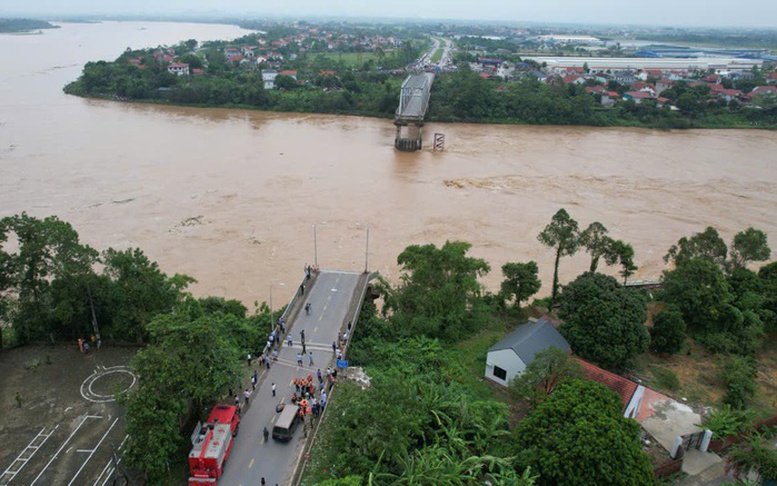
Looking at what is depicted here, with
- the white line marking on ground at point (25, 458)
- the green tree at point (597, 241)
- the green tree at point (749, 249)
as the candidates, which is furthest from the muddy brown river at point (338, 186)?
the white line marking on ground at point (25, 458)

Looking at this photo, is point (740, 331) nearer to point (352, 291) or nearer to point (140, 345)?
point (352, 291)

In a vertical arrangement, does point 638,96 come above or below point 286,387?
above

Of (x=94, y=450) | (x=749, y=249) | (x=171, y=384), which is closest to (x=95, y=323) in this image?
(x=94, y=450)

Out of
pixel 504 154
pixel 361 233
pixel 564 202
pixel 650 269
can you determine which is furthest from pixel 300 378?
pixel 504 154

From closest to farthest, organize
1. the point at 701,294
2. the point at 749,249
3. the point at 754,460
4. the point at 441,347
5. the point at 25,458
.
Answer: the point at 25,458, the point at 754,460, the point at 441,347, the point at 701,294, the point at 749,249

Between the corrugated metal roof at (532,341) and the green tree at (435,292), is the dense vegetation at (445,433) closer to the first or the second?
the corrugated metal roof at (532,341)

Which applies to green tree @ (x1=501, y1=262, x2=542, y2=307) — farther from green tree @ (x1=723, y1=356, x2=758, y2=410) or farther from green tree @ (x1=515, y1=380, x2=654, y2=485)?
green tree @ (x1=515, y1=380, x2=654, y2=485)

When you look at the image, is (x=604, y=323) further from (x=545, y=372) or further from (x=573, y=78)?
(x=573, y=78)
